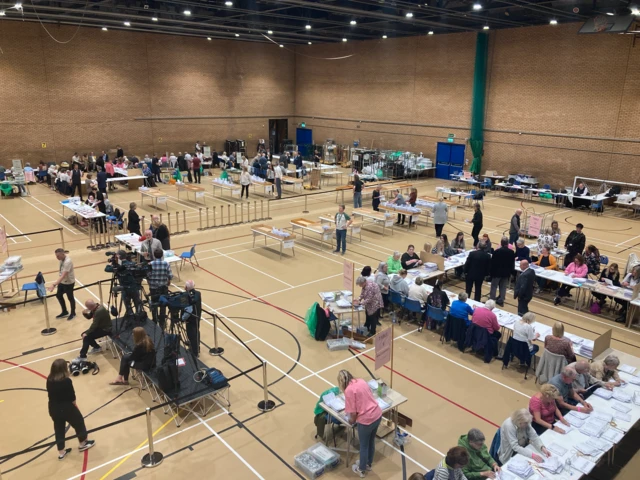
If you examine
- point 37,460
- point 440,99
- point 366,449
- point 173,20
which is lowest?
point 37,460

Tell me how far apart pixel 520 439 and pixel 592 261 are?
804cm

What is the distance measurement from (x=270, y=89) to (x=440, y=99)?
1378 centimetres

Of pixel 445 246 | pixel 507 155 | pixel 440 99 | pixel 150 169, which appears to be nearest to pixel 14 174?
pixel 150 169

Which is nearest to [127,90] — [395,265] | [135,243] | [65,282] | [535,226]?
[135,243]

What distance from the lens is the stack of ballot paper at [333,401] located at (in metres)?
6.93

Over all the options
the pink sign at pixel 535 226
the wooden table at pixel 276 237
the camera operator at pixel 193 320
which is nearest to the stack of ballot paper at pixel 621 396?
the camera operator at pixel 193 320

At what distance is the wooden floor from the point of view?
6949 mm

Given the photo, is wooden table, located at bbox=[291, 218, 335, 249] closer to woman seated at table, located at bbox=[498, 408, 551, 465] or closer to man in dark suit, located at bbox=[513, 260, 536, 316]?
man in dark suit, located at bbox=[513, 260, 536, 316]

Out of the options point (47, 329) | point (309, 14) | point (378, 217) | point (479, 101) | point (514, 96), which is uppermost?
point (309, 14)

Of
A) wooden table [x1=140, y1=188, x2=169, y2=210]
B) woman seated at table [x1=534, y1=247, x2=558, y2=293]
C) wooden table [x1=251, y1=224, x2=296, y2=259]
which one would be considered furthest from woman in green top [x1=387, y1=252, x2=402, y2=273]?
wooden table [x1=140, y1=188, x2=169, y2=210]

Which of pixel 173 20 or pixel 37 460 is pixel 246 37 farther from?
pixel 37 460

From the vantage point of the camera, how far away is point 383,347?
7379 millimetres

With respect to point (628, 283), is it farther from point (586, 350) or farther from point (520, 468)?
point (520, 468)

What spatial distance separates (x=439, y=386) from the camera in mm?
8836
